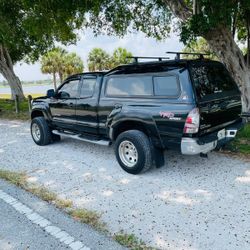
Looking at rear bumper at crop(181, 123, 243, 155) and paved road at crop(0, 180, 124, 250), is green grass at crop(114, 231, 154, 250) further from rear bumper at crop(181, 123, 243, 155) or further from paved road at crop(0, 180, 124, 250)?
rear bumper at crop(181, 123, 243, 155)

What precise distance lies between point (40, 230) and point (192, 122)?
2.60 m

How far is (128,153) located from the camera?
5.30 m

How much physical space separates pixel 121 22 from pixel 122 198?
8.96 meters

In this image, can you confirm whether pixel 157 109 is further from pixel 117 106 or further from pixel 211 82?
pixel 211 82

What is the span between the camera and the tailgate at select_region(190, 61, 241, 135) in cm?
455

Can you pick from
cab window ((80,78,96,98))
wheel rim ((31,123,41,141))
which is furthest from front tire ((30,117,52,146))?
cab window ((80,78,96,98))

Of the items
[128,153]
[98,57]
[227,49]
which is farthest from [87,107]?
[98,57]

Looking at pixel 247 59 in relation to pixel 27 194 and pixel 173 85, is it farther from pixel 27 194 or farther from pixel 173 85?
pixel 27 194

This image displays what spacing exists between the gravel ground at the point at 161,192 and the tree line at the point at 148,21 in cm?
336

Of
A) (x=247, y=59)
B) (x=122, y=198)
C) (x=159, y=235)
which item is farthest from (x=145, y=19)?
(x=159, y=235)

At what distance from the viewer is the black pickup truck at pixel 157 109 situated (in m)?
4.50

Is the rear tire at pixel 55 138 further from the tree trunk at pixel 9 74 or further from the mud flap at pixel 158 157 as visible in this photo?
the tree trunk at pixel 9 74

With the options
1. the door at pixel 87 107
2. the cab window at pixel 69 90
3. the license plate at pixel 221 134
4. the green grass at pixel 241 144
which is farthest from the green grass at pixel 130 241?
the cab window at pixel 69 90

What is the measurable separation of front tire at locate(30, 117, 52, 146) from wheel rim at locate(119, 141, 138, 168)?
278 cm
